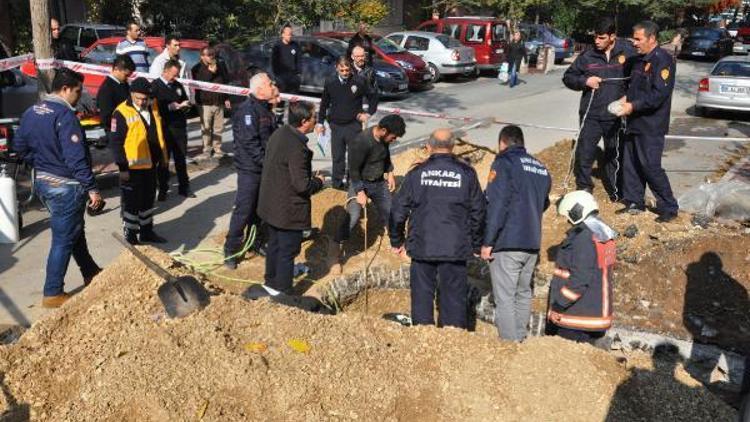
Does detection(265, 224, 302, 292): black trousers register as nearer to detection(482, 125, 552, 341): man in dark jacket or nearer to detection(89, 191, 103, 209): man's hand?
detection(89, 191, 103, 209): man's hand

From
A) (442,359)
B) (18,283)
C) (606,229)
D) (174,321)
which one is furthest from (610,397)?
(18,283)

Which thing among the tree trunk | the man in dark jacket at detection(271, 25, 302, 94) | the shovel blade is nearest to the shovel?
the shovel blade

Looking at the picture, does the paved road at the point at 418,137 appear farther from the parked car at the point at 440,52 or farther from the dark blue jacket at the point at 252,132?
the dark blue jacket at the point at 252,132

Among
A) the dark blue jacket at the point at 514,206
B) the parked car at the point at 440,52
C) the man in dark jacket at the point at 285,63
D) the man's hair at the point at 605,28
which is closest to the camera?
the dark blue jacket at the point at 514,206

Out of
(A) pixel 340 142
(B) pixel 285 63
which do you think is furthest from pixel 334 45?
(A) pixel 340 142

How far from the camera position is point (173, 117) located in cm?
893

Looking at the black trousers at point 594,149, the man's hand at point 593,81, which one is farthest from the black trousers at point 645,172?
the man's hand at point 593,81

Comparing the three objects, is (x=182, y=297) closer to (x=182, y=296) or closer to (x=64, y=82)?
(x=182, y=296)

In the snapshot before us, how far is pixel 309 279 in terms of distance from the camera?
22.8ft

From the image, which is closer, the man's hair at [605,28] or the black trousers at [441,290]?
the black trousers at [441,290]

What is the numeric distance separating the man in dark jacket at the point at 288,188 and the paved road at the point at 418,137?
1912mm

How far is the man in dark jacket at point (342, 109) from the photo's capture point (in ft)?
28.0

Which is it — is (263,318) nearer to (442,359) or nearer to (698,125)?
(442,359)

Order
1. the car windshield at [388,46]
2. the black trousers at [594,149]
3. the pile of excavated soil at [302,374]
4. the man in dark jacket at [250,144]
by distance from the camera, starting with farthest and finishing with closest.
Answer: the car windshield at [388,46], the black trousers at [594,149], the man in dark jacket at [250,144], the pile of excavated soil at [302,374]
